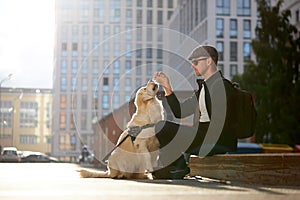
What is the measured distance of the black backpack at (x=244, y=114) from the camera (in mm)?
7539

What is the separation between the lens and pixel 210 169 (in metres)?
8.31

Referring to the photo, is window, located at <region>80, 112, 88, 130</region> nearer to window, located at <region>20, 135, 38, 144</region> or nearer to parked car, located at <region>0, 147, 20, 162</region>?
window, located at <region>20, 135, 38, 144</region>

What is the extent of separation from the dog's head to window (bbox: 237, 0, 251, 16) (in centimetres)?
7060

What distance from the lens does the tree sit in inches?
1601

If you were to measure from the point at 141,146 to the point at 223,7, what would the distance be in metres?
70.2

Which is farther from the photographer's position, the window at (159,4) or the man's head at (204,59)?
the window at (159,4)

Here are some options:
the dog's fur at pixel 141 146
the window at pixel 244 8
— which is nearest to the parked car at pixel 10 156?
the window at pixel 244 8

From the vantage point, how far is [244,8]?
253 feet

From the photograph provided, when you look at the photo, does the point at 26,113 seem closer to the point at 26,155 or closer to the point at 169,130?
the point at 26,155

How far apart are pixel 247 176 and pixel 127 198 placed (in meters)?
2.64

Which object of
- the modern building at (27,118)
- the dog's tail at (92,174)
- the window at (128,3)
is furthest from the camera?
the window at (128,3)

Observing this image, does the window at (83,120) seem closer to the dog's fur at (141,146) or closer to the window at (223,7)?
the window at (223,7)

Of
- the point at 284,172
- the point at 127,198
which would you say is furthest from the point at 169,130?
the point at 127,198

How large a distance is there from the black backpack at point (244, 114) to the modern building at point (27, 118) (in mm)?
80707
